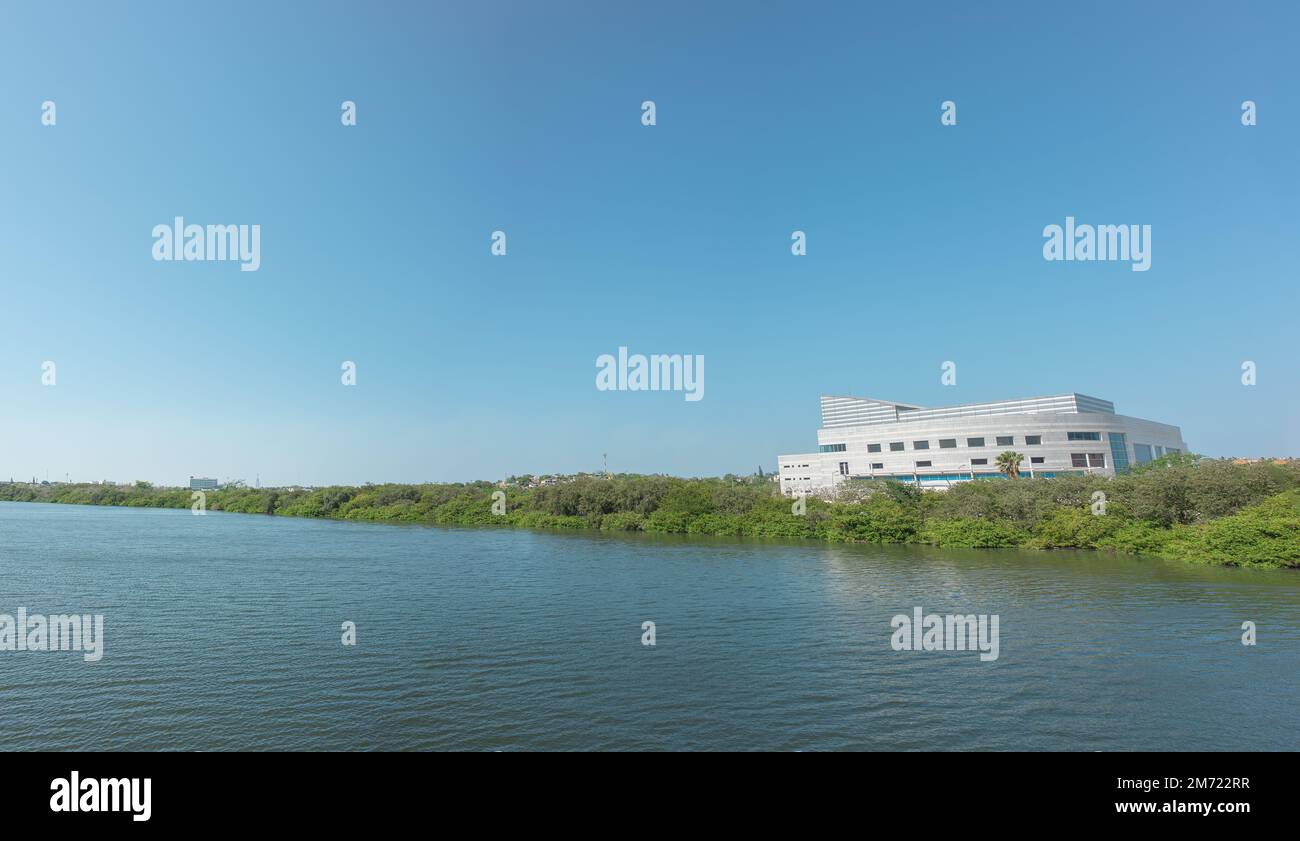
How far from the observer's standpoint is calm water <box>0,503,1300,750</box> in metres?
16.8

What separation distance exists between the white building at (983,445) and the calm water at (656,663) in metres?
62.0

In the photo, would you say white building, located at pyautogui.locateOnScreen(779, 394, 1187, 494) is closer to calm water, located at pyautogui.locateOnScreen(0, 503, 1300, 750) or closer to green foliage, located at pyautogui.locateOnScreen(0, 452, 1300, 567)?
green foliage, located at pyautogui.locateOnScreen(0, 452, 1300, 567)

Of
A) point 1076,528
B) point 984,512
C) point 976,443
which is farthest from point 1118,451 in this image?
point 1076,528

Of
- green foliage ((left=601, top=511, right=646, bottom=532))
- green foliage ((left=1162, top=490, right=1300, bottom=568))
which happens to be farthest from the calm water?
green foliage ((left=601, top=511, right=646, bottom=532))

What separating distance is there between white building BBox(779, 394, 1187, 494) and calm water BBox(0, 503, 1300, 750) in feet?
203

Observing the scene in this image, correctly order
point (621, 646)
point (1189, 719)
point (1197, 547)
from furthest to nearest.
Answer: point (1197, 547) → point (621, 646) → point (1189, 719)

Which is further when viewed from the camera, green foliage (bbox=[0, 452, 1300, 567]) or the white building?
the white building

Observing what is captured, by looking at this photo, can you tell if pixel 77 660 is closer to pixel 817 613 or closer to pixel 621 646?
pixel 621 646

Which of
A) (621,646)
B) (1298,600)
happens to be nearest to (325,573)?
(621,646)

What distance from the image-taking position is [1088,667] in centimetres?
2186

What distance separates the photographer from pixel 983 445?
375 ft

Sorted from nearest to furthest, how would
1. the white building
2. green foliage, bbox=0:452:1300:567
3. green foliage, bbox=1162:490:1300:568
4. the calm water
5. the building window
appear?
1. the calm water
2. green foliage, bbox=1162:490:1300:568
3. green foliage, bbox=0:452:1300:567
4. the white building
5. the building window

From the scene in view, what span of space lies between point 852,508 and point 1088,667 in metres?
48.1

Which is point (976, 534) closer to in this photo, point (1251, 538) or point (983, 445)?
point (1251, 538)
